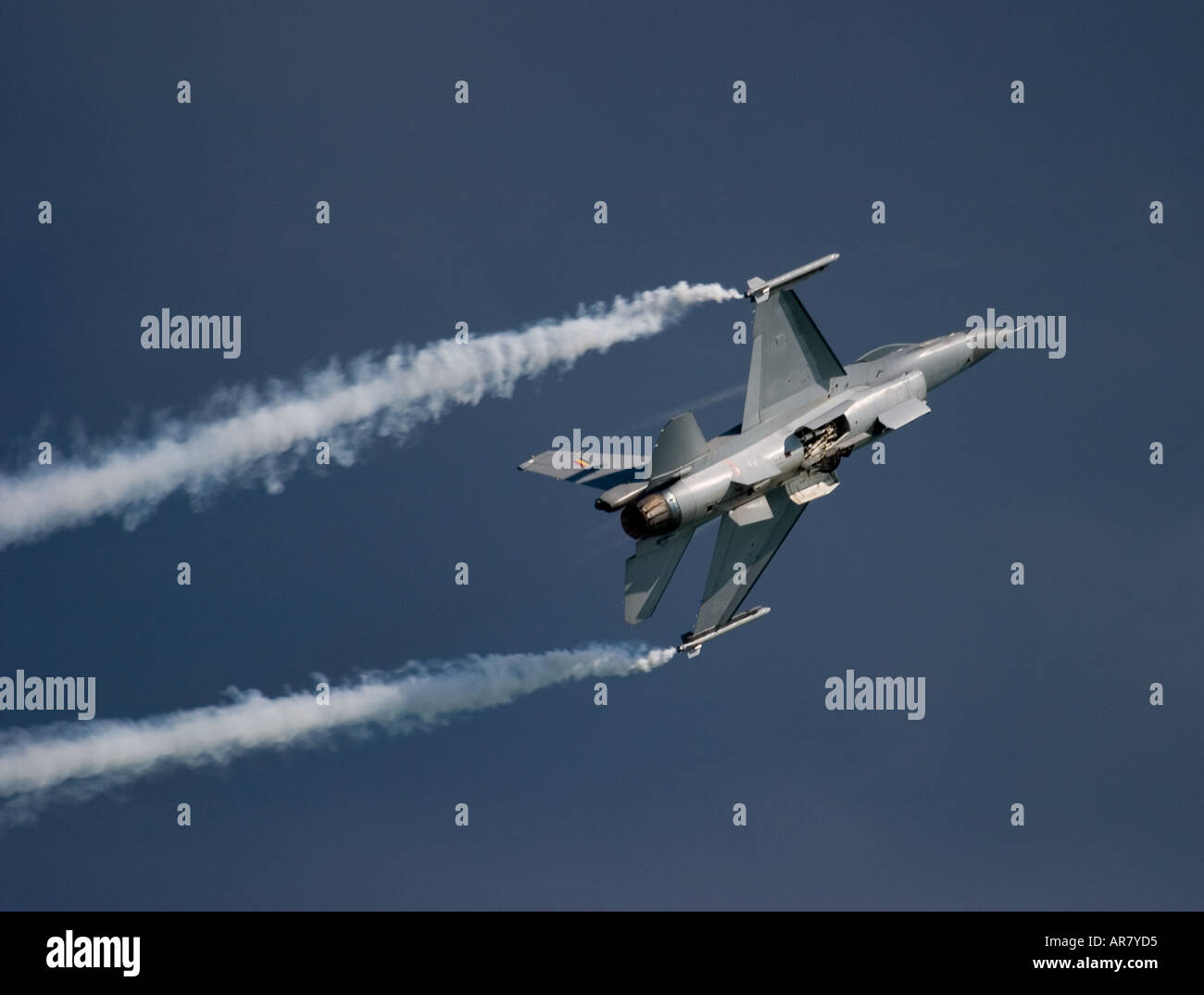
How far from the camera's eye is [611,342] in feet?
200

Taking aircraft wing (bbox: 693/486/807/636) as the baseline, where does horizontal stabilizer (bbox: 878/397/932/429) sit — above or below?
above

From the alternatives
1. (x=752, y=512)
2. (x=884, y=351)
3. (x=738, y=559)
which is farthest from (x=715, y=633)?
(x=884, y=351)

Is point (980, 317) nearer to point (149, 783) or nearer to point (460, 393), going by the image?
point (460, 393)

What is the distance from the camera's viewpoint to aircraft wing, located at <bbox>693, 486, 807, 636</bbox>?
6025 cm

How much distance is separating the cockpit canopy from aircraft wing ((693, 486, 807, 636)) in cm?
400

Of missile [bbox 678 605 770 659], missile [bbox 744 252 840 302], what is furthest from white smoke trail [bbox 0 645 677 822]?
missile [bbox 744 252 840 302]

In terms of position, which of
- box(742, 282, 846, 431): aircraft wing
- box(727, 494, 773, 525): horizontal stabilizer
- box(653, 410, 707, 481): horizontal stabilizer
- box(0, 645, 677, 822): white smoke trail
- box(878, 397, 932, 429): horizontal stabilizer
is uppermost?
box(742, 282, 846, 431): aircraft wing

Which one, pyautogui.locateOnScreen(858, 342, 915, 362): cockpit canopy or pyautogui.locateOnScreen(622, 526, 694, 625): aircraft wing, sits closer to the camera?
pyautogui.locateOnScreen(622, 526, 694, 625): aircraft wing

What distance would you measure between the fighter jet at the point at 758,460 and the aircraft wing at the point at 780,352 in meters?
0.02

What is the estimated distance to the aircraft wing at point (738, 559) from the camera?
6025 centimetres

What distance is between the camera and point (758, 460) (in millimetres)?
58312

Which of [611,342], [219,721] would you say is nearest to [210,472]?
[219,721]

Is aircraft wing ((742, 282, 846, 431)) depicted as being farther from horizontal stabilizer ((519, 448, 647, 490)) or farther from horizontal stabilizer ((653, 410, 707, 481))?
horizontal stabilizer ((519, 448, 647, 490))

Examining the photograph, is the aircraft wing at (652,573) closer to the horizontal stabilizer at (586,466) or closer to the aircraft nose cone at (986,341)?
the horizontal stabilizer at (586,466)
